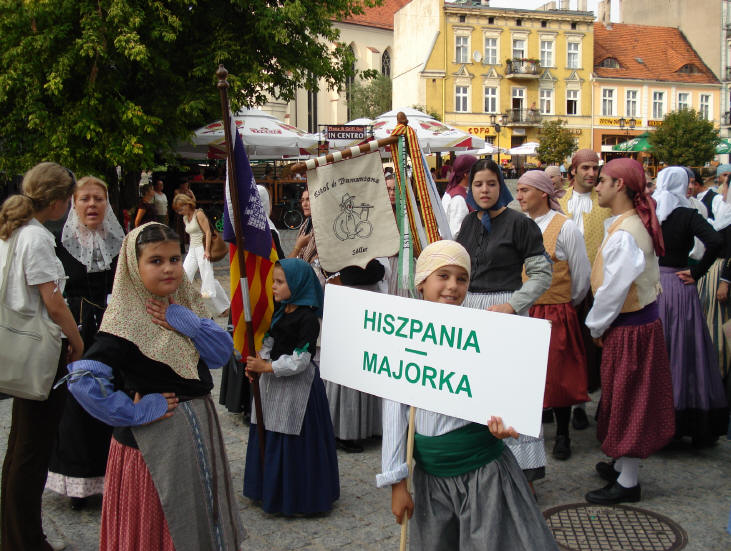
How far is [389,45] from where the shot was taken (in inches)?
2522

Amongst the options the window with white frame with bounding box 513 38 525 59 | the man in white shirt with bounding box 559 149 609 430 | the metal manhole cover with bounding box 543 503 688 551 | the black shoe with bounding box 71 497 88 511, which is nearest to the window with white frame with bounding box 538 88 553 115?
the window with white frame with bounding box 513 38 525 59

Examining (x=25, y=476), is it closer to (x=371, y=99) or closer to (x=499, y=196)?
(x=499, y=196)

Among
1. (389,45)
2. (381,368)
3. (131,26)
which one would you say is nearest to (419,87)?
(389,45)

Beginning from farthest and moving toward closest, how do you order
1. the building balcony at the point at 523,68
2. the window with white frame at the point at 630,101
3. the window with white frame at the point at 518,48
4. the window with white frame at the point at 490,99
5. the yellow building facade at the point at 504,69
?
the window with white frame at the point at 630,101 < the window with white frame at the point at 518,48 < the window with white frame at the point at 490,99 < the building balcony at the point at 523,68 < the yellow building facade at the point at 504,69

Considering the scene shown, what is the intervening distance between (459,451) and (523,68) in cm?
5148

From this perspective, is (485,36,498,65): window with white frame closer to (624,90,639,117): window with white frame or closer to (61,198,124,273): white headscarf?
(624,90,639,117): window with white frame

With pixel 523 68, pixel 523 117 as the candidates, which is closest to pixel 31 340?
pixel 523 117

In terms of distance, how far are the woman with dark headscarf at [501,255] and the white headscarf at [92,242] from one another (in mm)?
2131

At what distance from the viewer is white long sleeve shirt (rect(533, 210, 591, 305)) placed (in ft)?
15.6

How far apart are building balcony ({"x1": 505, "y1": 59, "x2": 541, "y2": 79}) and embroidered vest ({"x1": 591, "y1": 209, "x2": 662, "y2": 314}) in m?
48.9

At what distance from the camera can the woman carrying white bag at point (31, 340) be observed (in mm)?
3258

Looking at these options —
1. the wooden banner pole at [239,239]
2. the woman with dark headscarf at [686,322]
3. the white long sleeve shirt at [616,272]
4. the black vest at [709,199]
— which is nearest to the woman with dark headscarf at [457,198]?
the woman with dark headscarf at [686,322]

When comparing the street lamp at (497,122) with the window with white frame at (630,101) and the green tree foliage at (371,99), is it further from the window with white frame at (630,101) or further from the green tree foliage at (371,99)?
the window with white frame at (630,101)

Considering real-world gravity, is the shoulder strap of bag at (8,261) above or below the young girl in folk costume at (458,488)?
above
